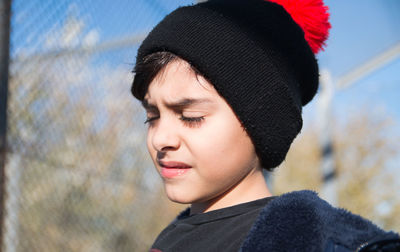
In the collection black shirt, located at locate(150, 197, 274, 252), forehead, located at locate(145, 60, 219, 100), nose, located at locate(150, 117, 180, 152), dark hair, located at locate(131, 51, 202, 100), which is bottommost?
black shirt, located at locate(150, 197, 274, 252)

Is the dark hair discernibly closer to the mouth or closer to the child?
the child

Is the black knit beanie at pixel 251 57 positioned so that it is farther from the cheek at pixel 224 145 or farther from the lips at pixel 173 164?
the lips at pixel 173 164

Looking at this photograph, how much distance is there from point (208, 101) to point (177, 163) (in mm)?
163

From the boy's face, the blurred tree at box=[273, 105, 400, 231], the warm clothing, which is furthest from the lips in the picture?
the blurred tree at box=[273, 105, 400, 231]

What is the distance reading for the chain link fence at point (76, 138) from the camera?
160 centimetres

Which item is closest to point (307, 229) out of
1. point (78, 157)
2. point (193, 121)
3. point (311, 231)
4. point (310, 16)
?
point (311, 231)

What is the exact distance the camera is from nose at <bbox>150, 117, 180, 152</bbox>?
1.07 m

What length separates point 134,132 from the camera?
237 centimetres

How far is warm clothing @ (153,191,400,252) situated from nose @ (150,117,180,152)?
27cm

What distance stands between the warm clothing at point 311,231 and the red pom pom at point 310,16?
0.58m

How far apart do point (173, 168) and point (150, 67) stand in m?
0.27

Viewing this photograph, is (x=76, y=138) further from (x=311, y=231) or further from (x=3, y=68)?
(x=311, y=231)

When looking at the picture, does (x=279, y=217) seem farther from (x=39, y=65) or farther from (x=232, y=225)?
(x=39, y=65)

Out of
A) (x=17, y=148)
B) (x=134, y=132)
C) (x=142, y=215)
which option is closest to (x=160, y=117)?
(x=17, y=148)
